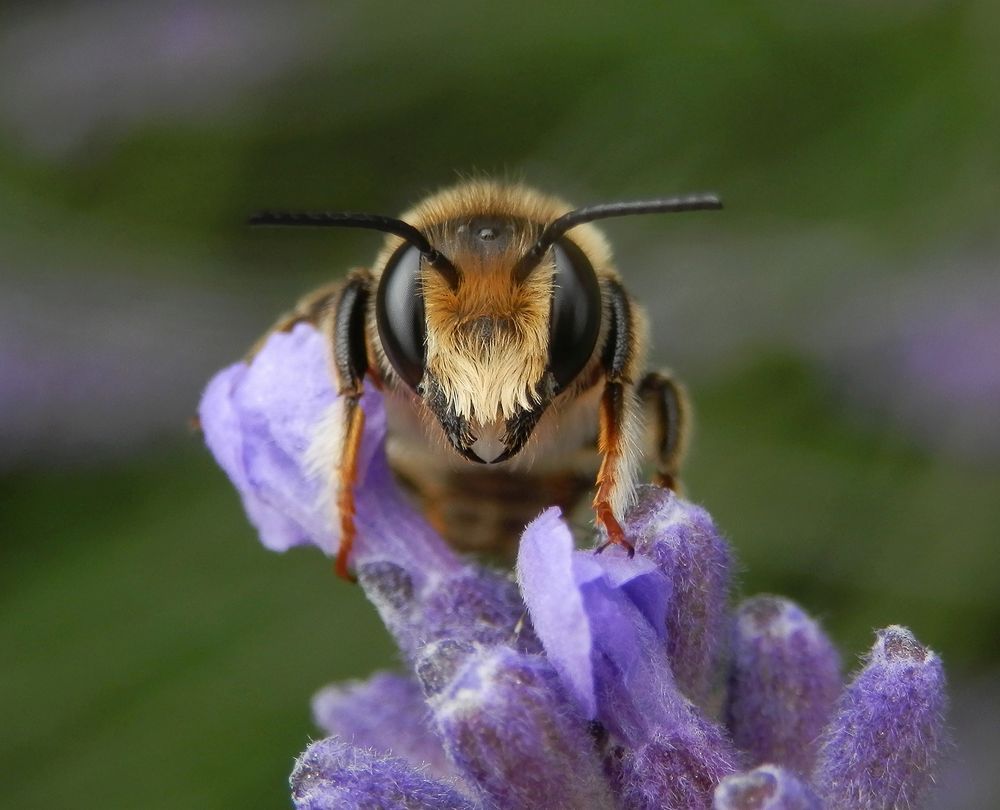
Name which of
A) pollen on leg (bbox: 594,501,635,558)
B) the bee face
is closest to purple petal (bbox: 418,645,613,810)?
pollen on leg (bbox: 594,501,635,558)

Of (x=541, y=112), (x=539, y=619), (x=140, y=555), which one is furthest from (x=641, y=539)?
(x=541, y=112)

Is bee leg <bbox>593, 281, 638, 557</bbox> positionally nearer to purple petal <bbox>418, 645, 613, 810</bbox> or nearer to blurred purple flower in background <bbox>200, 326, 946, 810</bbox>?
blurred purple flower in background <bbox>200, 326, 946, 810</bbox>

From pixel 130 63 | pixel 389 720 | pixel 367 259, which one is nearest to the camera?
pixel 389 720

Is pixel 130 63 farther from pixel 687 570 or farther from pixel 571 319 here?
pixel 687 570

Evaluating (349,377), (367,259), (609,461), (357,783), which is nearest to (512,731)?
(357,783)

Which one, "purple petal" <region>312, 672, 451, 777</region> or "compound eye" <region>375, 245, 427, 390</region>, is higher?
"compound eye" <region>375, 245, 427, 390</region>

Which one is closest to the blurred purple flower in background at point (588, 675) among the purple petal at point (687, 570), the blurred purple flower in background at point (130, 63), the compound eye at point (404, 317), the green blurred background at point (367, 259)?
the purple petal at point (687, 570)
